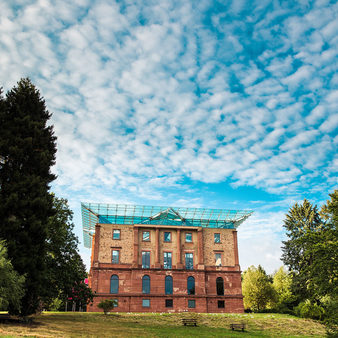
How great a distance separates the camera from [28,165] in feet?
82.3

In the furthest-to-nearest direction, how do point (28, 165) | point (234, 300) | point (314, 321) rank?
1. point (234, 300)
2. point (314, 321)
3. point (28, 165)

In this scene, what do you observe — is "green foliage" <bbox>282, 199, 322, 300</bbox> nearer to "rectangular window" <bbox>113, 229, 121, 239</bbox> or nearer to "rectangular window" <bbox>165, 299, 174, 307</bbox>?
"rectangular window" <bbox>165, 299, 174, 307</bbox>

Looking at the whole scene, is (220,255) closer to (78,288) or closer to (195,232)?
(195,232)

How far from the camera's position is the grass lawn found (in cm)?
2138

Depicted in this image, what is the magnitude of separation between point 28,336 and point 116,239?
113 ft

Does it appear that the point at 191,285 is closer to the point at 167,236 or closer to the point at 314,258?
the point at 167,236

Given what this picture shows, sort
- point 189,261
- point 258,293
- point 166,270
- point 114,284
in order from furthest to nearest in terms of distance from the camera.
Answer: point 258,293 < point 189,261 < point 166,270 < point 114,284

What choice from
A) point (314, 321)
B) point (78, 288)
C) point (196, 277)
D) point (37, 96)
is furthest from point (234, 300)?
point (37, 96)

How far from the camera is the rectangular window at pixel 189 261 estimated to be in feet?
170

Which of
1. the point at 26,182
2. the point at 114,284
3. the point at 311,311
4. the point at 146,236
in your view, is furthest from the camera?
the point at 146,236

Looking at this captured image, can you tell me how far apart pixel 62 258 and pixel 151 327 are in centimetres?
1083

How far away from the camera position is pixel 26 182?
23484 millimetres

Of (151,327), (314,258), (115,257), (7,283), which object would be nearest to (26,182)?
(7,283)

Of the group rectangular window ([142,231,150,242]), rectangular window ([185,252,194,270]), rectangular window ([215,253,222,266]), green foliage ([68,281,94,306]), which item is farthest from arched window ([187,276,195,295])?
green foliage ([68,281,94,306])
